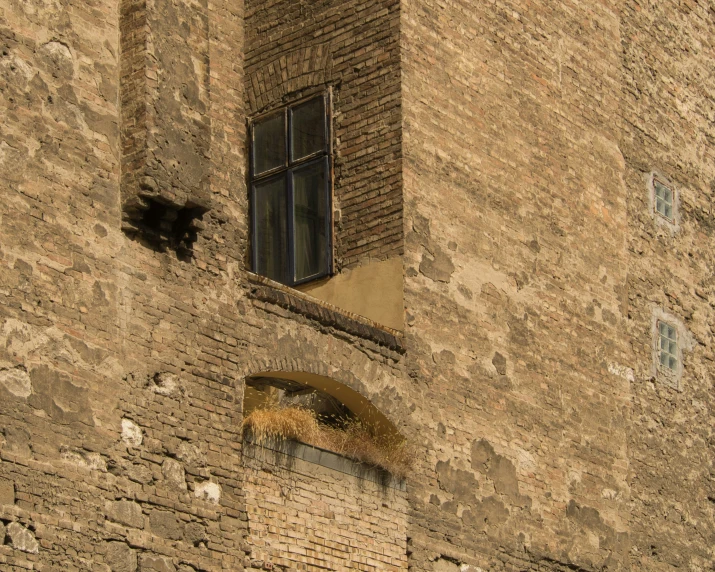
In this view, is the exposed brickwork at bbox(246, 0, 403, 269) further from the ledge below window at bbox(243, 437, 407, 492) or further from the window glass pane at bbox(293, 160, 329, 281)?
the ledge below window at bbox(243, 437, 407, 492)

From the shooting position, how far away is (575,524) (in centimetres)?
1521

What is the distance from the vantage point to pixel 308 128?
15672 mm

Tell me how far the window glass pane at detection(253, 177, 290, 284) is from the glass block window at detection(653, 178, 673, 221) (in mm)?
4755

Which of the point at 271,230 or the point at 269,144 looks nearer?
the point at 271,230

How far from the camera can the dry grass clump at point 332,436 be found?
1238cm

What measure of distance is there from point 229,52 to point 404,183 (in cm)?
221

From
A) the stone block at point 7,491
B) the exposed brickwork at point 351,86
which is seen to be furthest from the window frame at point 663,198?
the stone block at point 7,491

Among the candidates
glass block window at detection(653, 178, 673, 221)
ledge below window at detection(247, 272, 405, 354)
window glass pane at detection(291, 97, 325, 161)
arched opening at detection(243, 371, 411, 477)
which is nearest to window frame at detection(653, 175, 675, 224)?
glass block window at detection(653, 178, 673, 221)

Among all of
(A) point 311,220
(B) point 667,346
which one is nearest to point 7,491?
(A) point 311,220

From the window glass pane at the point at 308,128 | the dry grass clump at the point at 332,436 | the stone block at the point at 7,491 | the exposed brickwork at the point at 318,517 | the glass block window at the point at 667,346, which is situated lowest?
the stone block at the point at 7,491

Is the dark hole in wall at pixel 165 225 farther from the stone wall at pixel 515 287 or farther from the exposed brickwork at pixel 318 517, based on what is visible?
the stone wall at pixel 515 287

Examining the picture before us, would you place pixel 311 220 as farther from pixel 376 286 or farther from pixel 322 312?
pixel 322 312

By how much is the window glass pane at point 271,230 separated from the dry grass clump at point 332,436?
7.83ft

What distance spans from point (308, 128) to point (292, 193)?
678mm
